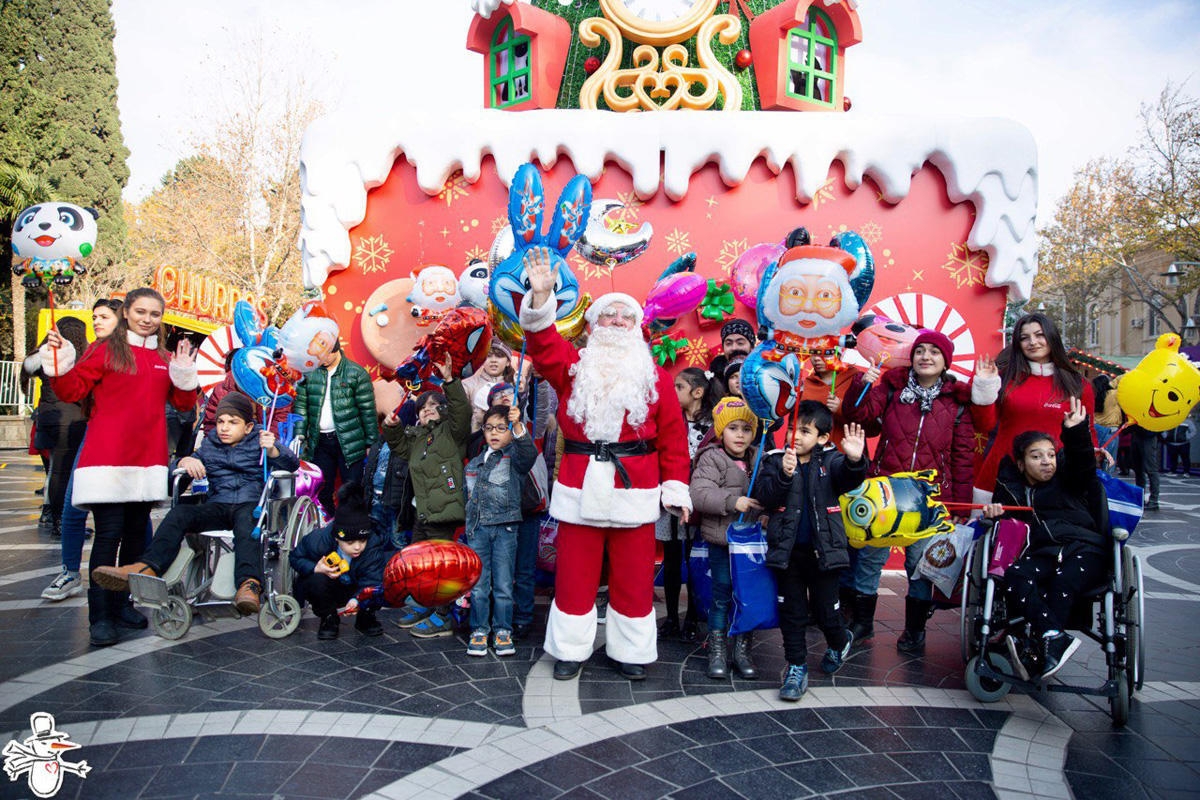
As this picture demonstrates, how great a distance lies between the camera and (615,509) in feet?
13.6

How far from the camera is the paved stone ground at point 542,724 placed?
3.08 meters

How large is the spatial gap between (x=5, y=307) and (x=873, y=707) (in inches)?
1039

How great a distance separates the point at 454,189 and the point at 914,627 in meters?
5.31

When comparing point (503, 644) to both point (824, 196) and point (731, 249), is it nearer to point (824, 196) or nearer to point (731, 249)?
point (731, 249)

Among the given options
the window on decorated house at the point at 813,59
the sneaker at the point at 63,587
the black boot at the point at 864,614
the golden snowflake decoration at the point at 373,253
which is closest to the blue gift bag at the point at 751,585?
the black boot at the point at 864,614

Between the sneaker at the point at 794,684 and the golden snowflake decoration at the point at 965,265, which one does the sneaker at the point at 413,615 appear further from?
the golden snowflake decoration at the point at 965,265

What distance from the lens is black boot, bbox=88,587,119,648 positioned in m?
4.56

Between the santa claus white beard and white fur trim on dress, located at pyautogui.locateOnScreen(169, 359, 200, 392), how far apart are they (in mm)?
2386

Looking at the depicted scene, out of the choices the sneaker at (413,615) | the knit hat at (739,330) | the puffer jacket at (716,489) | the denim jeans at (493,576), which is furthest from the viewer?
the knit hat at (739,330)

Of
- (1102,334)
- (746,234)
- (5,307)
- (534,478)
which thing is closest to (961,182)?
(746,234)

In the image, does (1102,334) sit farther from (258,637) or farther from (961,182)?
(258,637)

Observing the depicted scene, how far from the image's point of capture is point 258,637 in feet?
15.8

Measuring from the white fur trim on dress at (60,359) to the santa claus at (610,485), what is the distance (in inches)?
104

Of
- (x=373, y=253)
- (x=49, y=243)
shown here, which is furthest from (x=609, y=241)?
(x=49, y=243)
